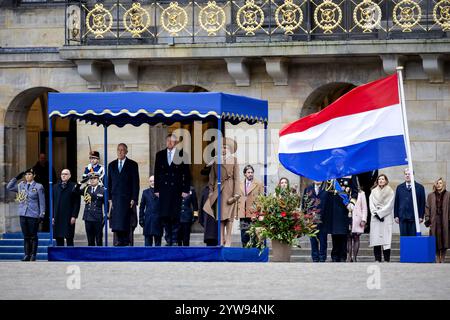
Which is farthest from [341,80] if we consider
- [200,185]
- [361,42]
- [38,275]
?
[38,275]

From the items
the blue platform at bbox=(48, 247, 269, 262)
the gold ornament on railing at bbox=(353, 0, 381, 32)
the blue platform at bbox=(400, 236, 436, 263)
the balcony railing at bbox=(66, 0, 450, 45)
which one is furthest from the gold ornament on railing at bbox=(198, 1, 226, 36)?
the blue platform at bbox=(400, 236, 436, 263)

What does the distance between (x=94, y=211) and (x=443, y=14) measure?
7993 millimetres

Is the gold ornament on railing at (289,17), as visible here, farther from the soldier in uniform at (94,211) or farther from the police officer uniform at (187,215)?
the soldier in uniform at (94,211)

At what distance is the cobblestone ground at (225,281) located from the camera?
17.1 meters

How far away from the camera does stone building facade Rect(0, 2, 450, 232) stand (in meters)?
30.0

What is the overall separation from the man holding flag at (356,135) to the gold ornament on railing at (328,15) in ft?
24.0

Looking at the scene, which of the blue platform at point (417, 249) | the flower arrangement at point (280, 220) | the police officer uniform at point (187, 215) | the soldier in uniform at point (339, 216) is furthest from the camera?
the police officer uniform at point (187, 215)

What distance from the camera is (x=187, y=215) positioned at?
2802 centimetres

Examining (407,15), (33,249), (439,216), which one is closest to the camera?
(439,216)

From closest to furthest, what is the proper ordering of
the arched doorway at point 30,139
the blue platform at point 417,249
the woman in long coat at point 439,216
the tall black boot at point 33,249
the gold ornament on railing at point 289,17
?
1. the blue platform at point 417,249
2. the woman in long coat at point 439,216
3. the tall black boot at point 33,249
4. the gold ornament on railing at point 289,17
5. the arched doorway at point 30,139

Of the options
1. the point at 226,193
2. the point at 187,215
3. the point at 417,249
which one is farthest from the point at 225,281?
the point at 187,215

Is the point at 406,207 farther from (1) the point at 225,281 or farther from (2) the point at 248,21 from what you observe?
(1) the point at 225,281

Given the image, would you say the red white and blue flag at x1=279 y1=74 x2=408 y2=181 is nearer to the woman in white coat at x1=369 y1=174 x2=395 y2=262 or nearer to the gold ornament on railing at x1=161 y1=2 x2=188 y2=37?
the woman in white coat at x1=369 y1=174 x2=395 y2=262

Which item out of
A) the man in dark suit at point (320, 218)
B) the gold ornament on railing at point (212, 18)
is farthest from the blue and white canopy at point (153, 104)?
the gold ornament on railing at point (212, 18)
